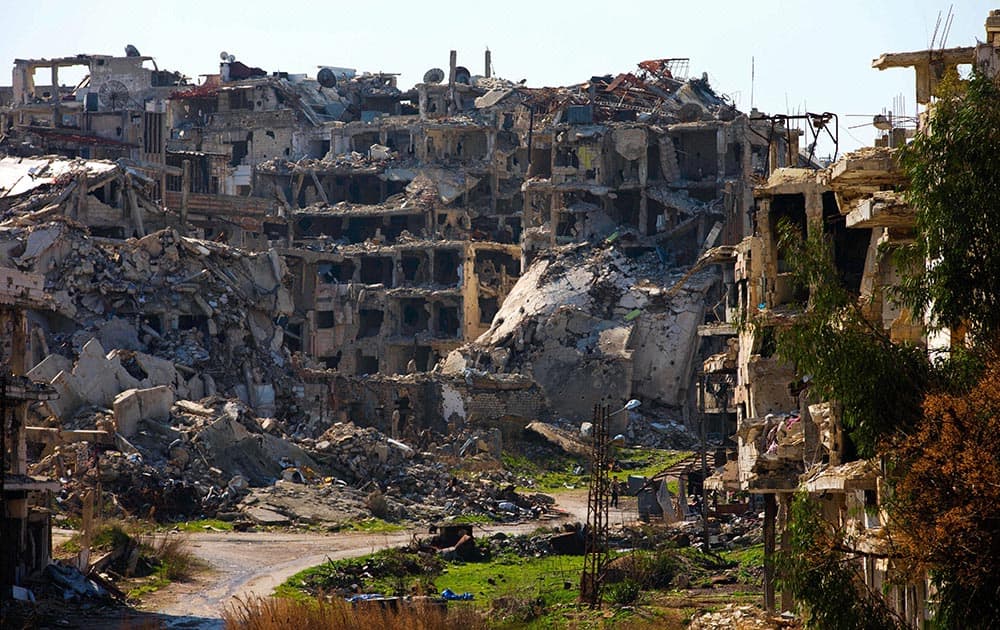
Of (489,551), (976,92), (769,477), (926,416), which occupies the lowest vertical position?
(489,551)

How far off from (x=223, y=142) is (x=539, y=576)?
2213 inches

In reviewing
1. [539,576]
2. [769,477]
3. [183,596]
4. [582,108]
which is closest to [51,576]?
[183,596]

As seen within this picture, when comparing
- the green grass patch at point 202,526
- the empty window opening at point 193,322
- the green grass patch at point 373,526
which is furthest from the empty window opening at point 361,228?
the green grass patch at point 202,526

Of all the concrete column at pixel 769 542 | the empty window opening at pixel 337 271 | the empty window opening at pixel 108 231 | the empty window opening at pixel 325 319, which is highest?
the empty window opening at pixel 108 231

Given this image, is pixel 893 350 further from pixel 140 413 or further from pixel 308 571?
pixel 140 413

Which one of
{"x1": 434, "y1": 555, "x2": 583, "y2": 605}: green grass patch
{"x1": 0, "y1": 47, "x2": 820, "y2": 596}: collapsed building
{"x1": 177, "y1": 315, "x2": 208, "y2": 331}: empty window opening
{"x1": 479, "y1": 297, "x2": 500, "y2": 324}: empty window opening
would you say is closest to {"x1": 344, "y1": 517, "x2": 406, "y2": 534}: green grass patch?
{"x1": 0, "y1": 47, "x2": 820, "y2": 596}: collapsed building

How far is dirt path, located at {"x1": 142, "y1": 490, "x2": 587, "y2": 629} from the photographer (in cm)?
3030

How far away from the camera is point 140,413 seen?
146 feet

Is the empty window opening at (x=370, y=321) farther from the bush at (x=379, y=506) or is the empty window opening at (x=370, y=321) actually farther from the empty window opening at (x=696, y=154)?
the bush at (x=379, y=506)

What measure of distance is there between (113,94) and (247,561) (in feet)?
173

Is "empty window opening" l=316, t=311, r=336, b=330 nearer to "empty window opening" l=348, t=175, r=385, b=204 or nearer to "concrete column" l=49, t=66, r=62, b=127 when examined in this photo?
"empty window opening" l=348, t=175, r=385, b=204

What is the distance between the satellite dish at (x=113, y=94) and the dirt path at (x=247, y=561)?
44632 millimetres

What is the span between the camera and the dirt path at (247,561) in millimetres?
30297

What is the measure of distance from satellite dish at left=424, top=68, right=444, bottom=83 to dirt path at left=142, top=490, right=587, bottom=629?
1909 inches
